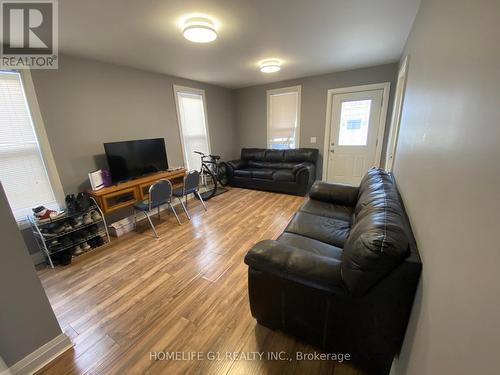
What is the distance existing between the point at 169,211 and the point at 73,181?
4.83 feet

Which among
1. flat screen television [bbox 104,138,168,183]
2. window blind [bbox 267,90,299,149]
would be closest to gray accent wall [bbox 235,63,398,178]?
window blind [bbox 267,90,299,149]

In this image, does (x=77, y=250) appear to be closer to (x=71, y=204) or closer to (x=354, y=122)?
(x=71, y=204)

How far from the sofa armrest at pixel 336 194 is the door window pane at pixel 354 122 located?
233 centimetres

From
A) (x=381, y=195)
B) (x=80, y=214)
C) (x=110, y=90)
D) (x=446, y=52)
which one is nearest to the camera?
(x=446, y=52)

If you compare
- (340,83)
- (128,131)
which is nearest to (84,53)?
(128,131)

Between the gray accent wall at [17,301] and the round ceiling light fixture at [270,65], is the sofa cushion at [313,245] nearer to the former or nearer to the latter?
the gray accent wall at [17,301]

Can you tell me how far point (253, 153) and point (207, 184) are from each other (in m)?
1.49

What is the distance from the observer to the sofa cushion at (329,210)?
7.26 feet

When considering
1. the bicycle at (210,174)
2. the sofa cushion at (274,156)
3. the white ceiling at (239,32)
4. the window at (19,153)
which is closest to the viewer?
the white ceiling at (239,32)

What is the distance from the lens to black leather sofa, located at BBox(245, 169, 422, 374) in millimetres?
970

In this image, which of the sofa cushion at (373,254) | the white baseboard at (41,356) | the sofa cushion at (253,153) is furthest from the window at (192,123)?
the sofa cushion at (373,254)

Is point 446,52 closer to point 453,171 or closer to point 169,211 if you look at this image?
point 453,171

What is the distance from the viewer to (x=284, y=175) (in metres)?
4.39

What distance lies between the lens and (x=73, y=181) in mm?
2750
